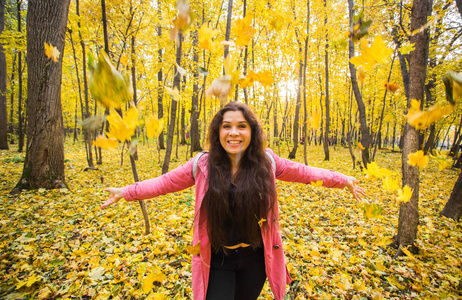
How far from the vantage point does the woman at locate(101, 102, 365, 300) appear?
4.76 feet

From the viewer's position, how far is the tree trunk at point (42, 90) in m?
4.18

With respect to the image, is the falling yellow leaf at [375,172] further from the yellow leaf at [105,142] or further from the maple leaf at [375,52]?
the yellow leaf at [105,142]

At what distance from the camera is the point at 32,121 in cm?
429

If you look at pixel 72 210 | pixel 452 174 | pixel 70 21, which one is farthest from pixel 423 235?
pixel 70 21

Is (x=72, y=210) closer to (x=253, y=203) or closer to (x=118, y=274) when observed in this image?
(x=118, y=274)

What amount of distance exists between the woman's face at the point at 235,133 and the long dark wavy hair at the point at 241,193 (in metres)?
0.05

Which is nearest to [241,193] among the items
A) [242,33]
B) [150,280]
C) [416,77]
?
[150,280]

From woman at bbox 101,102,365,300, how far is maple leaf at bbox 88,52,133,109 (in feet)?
2.13

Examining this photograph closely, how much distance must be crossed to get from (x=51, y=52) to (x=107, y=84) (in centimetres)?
442

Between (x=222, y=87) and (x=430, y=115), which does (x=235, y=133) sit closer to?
(x=222, y=87)

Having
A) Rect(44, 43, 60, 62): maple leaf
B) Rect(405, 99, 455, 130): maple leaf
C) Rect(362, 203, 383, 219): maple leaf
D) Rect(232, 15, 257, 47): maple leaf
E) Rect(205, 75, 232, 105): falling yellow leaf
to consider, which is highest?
Rect(44, 43, 60, 62): maple leaf

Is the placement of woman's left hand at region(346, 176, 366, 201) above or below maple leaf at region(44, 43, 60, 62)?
below

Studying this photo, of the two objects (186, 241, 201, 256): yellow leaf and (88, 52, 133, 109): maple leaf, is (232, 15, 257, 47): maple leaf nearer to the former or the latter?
(88, 52, 133, 109): maple leaf

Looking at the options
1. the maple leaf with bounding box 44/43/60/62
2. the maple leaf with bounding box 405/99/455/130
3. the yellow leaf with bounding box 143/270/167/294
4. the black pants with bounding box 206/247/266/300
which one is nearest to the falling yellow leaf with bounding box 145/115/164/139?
the black pants with bounding box 206/247/266/300
